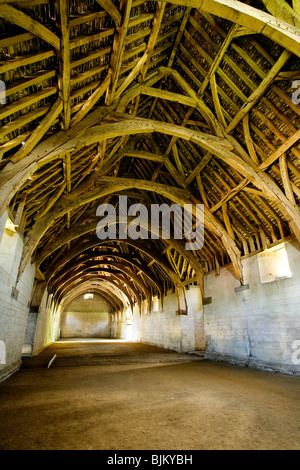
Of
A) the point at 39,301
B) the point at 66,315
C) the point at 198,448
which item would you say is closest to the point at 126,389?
the point at 198,448

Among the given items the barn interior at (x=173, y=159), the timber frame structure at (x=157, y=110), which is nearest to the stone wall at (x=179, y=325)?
the barn interior at (x=173, y=159)

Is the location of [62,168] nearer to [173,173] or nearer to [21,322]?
[173,173]

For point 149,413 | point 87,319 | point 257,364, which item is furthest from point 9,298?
point 87,319

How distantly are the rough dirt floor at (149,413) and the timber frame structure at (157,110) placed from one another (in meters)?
2.80

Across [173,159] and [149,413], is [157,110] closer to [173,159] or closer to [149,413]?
[173,159]

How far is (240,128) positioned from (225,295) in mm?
5248

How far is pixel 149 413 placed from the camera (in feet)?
9.06

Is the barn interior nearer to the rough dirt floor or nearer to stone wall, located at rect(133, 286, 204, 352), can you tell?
the rough dirt floor

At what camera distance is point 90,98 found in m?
4.03

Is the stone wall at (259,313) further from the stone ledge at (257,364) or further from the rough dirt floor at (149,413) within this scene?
the rough dirt floor at (149,413)

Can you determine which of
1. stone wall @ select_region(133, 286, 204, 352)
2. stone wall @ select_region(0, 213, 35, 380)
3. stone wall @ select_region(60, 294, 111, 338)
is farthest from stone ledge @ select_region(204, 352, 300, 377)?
stone wall @ select_region(60, 294, 111, 338)

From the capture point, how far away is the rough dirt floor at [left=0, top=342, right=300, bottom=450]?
205 cm

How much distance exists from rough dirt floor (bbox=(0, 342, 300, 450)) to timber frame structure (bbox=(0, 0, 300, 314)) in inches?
110

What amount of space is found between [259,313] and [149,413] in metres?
4.62
